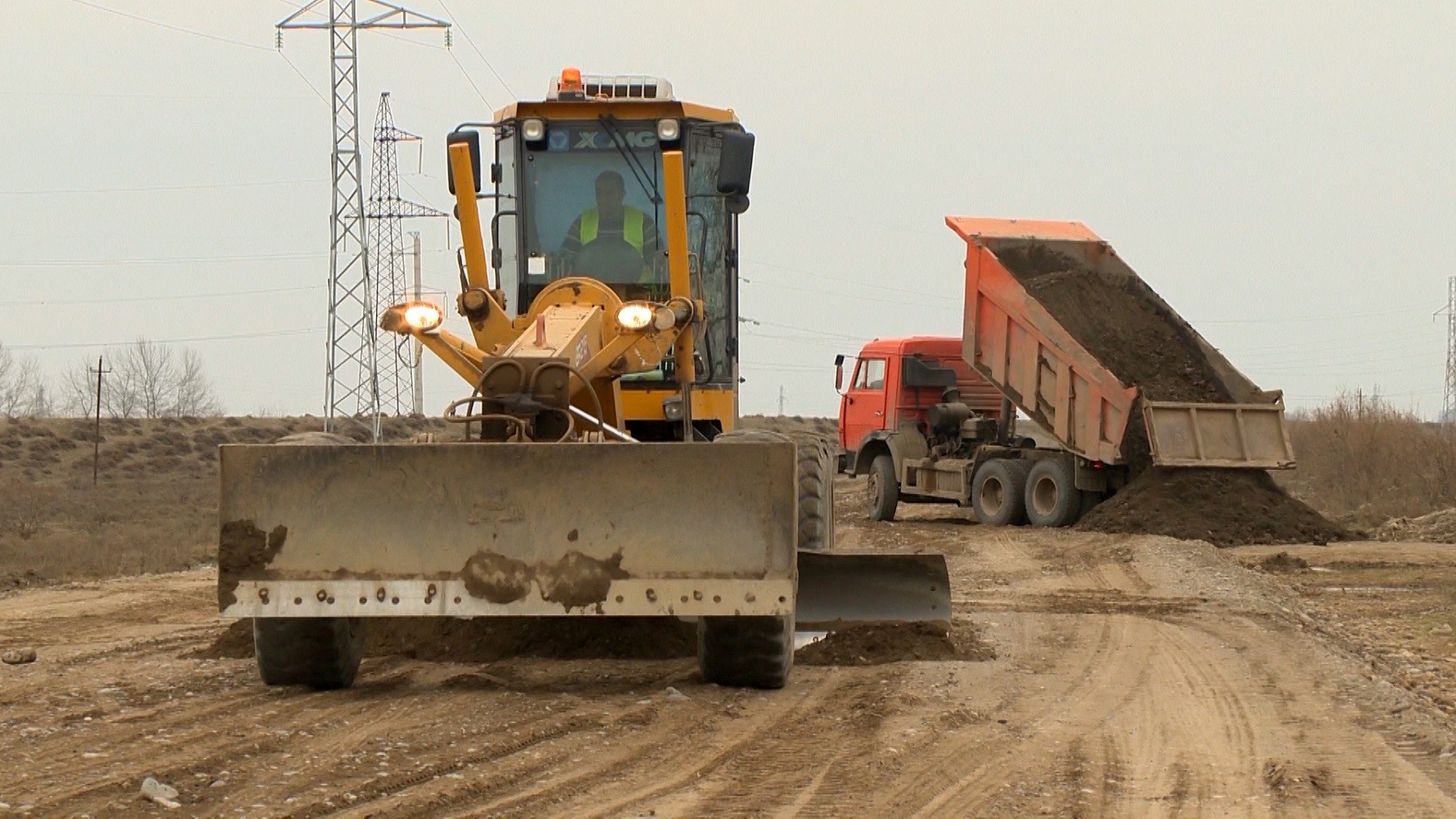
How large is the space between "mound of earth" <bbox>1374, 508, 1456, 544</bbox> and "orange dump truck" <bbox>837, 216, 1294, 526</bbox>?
178 cm

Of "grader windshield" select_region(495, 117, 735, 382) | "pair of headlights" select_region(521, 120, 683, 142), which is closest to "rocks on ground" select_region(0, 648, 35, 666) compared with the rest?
"grader windshield" select_region(495, 117, 735, 382)

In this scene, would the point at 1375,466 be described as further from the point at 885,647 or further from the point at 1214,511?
the point at 885,647

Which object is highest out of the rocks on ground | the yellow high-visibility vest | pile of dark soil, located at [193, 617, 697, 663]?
the yellow high-visibility vest

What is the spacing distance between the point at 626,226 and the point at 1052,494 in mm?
12515

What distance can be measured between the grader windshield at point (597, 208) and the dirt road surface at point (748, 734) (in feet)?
7.23

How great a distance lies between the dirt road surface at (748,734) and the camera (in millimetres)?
5660

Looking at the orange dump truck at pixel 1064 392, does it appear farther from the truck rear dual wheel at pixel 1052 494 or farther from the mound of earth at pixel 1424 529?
the mound of earth at pixel 1424 529

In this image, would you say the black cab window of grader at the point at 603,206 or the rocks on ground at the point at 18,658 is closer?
the rocks on ground at the point at 18,658

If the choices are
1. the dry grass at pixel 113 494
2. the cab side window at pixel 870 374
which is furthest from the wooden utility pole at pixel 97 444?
the cab side window at pixel 870 374

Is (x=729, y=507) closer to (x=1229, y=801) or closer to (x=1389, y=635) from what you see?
(x=1229, y=801)

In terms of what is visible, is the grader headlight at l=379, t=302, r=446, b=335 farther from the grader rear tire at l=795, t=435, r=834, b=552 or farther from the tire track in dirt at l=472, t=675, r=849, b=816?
the tire track in dirt at l=472, t=675, r=849, b=816

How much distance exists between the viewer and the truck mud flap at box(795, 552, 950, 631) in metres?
8.56

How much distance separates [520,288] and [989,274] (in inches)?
483

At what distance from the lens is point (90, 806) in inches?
209
